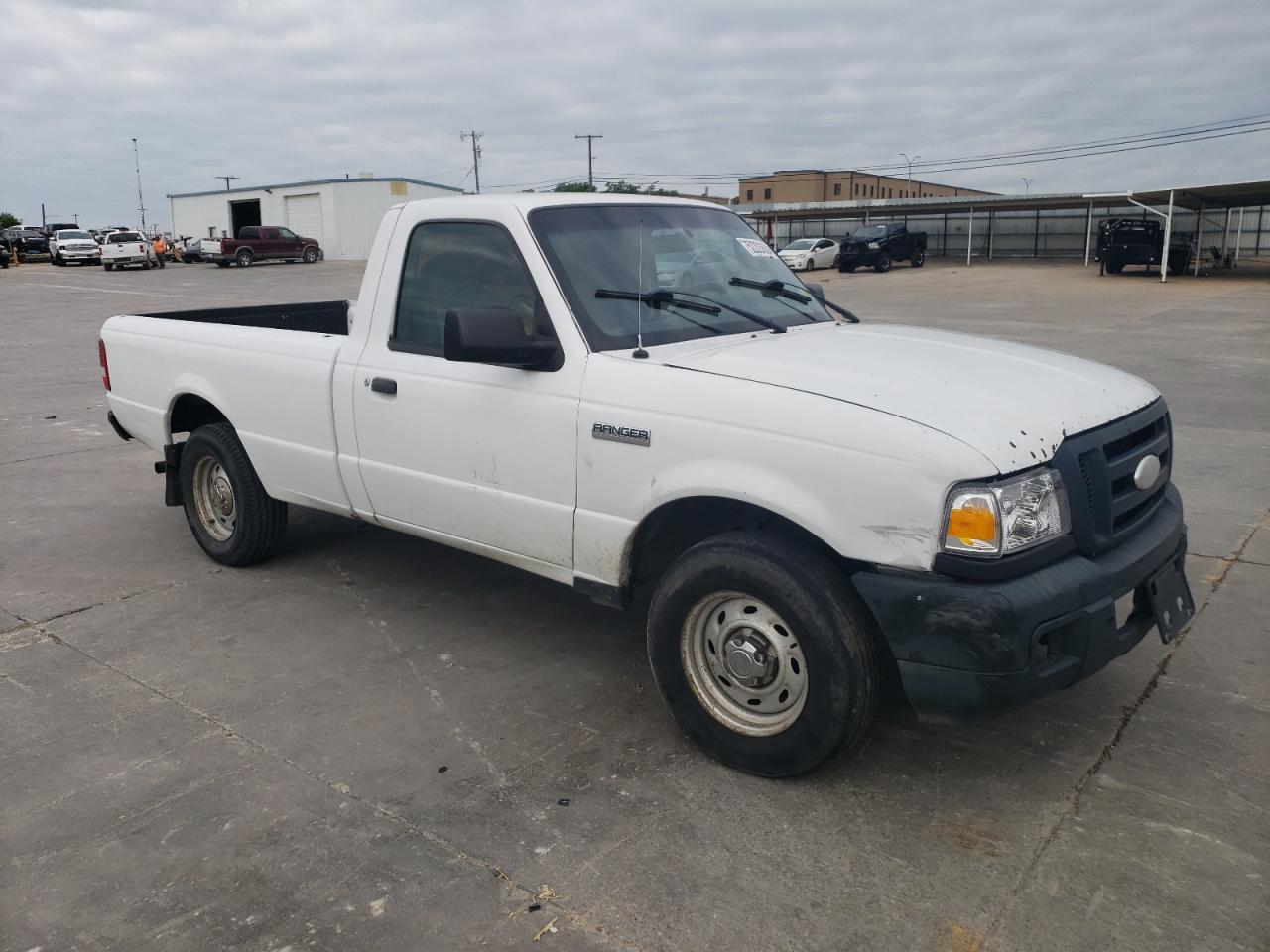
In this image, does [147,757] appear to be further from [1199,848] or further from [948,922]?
[1199,848]

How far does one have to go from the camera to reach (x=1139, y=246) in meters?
34.2

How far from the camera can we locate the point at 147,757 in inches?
144

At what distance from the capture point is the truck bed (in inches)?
251

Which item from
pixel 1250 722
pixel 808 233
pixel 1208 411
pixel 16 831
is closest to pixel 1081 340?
pixel 1208 411

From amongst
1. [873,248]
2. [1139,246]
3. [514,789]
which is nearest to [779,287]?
[514,789]

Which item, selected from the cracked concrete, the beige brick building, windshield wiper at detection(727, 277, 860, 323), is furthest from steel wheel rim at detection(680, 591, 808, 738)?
the beige brick building

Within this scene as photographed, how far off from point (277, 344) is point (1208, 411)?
8.74 meters

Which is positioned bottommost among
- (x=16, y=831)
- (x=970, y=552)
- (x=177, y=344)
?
(x=16, y=831)

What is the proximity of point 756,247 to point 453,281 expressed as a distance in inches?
55.0

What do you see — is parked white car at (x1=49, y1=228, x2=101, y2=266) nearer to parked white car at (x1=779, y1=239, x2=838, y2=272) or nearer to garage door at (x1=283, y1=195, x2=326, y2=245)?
garage door at (x1=283, y1=195, x2=326, y2=245)

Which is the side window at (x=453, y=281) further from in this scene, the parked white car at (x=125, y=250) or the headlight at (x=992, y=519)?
the parked white car at (x=125, y=250)

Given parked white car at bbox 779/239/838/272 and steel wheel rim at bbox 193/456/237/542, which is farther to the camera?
parked white car at bbox 779/239/838/272

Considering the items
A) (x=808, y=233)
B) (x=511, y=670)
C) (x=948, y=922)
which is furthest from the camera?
(x=808, y=233)

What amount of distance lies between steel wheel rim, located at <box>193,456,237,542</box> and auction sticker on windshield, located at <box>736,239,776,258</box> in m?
3.00
